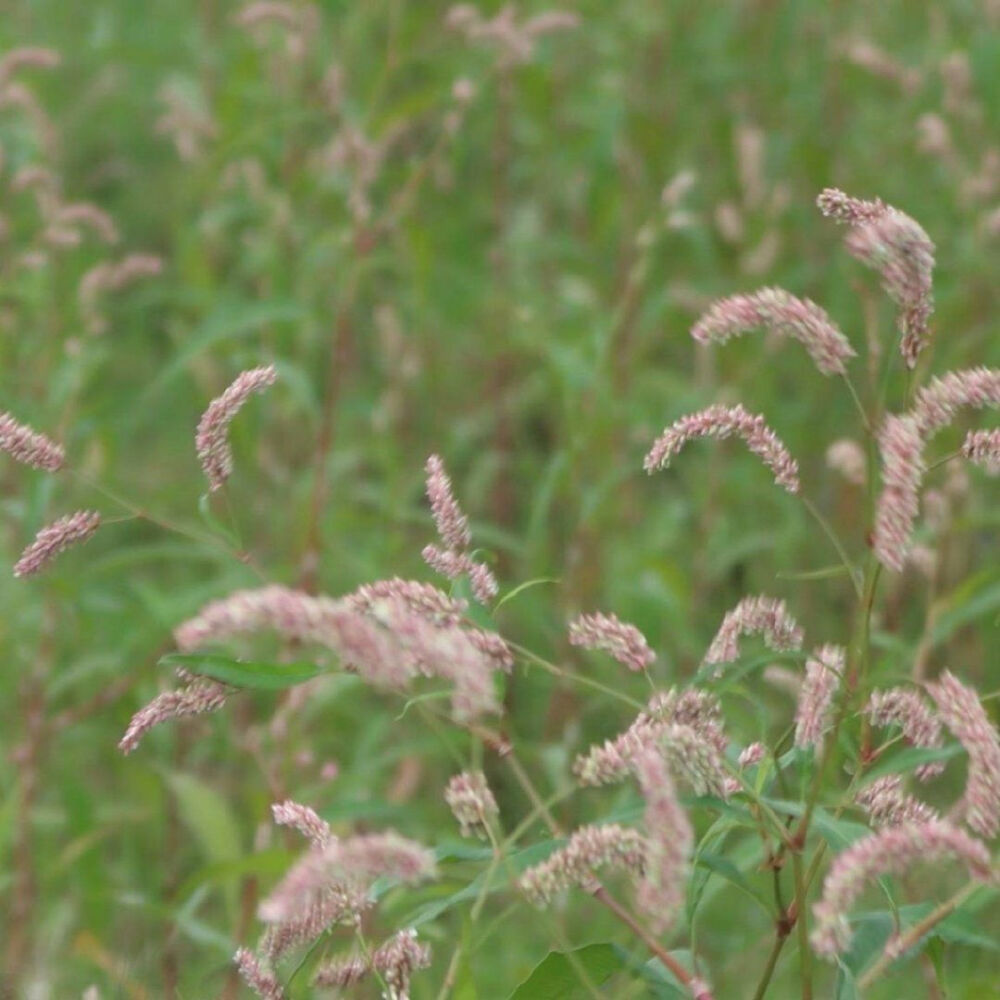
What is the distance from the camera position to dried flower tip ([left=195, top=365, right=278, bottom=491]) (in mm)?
1475

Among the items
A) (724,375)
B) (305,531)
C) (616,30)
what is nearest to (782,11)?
(616,30)

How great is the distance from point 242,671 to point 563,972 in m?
0.36

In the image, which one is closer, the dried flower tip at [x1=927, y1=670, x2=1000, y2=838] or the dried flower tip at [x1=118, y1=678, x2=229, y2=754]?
the dried flower tip at [x1=927, y1=670, x2=1000, y2=838]

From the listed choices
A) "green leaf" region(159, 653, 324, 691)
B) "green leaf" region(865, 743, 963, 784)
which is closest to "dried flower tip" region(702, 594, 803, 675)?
"green leaf" region(865, 743, 963, 784)

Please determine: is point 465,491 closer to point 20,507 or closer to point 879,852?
point 20,507

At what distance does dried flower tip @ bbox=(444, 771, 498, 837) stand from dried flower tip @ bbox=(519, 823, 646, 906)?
7 cm

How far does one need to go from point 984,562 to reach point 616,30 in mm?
1719

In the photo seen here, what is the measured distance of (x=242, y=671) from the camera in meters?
1.41

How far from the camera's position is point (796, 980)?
2.91 metres

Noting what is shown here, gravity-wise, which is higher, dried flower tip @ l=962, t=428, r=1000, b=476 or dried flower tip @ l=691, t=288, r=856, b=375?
dried flower tip @ l=691, t=288, r=856, b=375

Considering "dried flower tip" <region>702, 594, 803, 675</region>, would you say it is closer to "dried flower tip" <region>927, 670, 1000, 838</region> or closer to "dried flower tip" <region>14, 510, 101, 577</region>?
"dried flower tip" <region>927, 670, 1000, 838</region>

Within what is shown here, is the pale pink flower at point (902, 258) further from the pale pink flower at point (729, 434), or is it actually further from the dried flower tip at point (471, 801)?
the dried flower tip at point (471, 801)

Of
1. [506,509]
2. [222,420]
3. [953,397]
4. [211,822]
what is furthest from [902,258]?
[506,509]

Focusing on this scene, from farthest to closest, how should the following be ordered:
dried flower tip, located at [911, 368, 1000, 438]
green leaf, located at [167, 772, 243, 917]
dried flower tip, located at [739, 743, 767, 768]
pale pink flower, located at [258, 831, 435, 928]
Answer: green leaf, located at [167, 772, 243, 917] → dried flower tip, located at [739, 743, 767, 768] → dried flower tip, located at [911, 368, 1000, 438] → pale pink flower, located at [258, 831, 435, 928]
